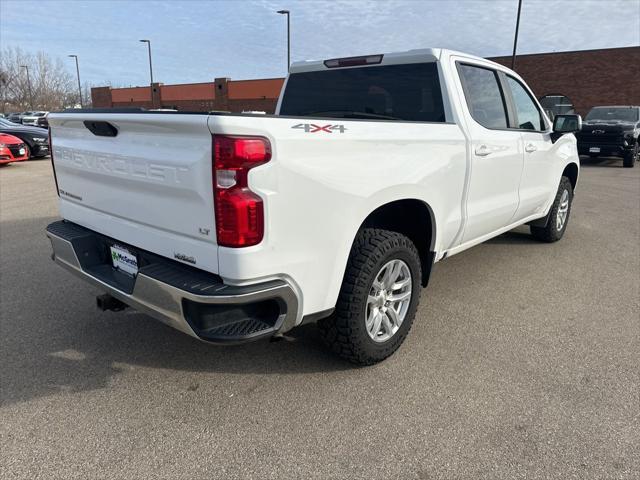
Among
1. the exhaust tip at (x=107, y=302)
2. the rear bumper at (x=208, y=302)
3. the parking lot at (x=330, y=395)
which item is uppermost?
the rear bumper at (x=208, y=302)

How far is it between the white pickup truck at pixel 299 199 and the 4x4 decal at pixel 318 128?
1 centimetres

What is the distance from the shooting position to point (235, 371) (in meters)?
3.03

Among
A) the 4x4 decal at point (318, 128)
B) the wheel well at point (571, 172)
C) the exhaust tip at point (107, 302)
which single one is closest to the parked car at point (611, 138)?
the wheel well at point (571, 172)

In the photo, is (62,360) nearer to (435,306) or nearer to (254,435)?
(254,435)

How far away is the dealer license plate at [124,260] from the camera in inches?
106

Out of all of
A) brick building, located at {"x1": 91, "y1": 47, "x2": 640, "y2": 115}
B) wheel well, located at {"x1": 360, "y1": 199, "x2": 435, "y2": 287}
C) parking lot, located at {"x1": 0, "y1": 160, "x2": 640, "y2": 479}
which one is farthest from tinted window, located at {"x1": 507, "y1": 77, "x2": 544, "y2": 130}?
brick building, located at {"x1": 91, "y1": 47, "x2": 640, "y2": 115}

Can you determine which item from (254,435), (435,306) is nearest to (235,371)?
(254,435)

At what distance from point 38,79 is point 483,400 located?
7573 centimetres

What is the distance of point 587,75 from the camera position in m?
29.2

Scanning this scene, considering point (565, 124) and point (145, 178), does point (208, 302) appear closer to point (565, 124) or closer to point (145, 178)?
point (145, 178)

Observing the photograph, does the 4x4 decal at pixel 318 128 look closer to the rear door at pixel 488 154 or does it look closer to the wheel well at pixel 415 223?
the wheel well at pixel 415 223

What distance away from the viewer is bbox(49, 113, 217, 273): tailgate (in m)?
2.18

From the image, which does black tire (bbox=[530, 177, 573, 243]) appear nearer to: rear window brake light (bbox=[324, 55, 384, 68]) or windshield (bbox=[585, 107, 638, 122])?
rear window brake light (bbox=[324, 55, 384, 68])

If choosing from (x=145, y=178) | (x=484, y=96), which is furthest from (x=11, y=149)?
(x=484, y=96)
